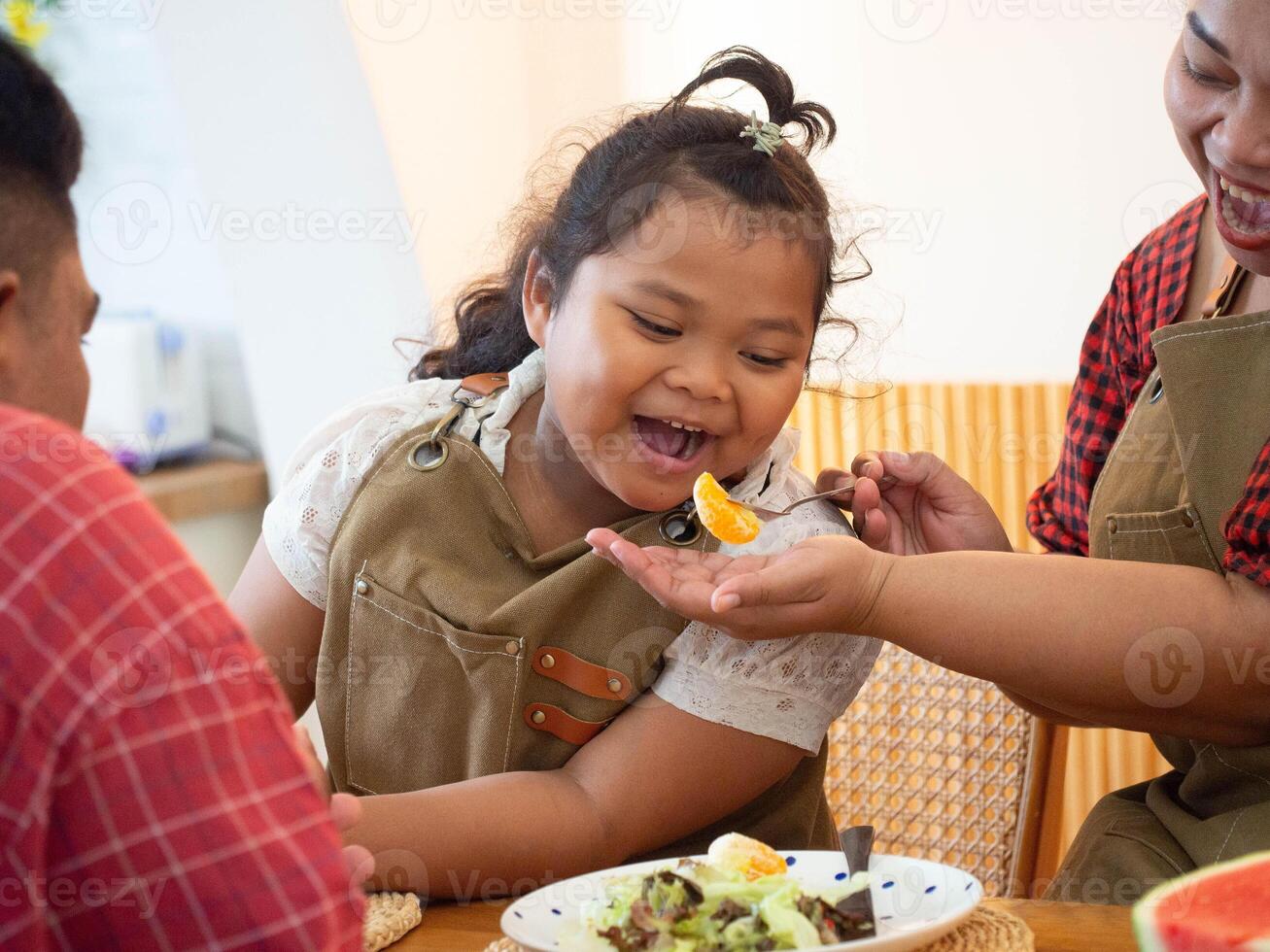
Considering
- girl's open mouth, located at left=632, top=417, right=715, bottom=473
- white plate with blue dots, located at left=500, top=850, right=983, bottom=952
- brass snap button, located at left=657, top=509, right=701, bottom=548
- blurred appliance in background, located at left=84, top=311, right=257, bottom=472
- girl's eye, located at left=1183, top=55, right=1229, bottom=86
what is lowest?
blurred appliance in background, located at left=84, top=311, right=257, bottom=472

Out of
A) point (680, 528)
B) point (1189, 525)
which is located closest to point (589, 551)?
point (680, 528)

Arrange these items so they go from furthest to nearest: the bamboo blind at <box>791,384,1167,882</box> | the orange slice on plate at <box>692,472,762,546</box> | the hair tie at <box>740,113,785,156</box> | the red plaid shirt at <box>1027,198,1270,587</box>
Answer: the bamboo blind at <box>791,384,1167,882</box> < the red plaid shirt at <box>1027,198,1270,587</box> < the hair tie at <box>740,113,785,156</box> < the orange slice on plate at <box>692,472,762,546</box>

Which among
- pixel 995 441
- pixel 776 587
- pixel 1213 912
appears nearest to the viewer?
pixel 1213 912

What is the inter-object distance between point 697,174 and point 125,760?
0.86 meters

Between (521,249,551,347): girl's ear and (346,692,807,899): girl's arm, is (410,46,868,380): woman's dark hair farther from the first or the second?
(346,692,807,899): girl's arm

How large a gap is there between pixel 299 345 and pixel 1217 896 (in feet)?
7.46

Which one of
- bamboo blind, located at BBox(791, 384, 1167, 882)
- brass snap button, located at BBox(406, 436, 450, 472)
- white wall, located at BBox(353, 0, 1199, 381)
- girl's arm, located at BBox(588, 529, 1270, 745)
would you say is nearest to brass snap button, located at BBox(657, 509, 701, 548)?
girl's arm, located at BBox(588, 529, 1270, 745)

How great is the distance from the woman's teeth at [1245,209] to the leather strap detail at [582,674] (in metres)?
0.68

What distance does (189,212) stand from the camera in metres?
2.58

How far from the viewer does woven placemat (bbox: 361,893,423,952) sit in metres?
0.91

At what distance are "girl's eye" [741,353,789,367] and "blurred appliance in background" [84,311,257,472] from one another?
1.59m

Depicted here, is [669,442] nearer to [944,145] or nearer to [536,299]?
[536,299]

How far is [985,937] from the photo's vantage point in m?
0.84

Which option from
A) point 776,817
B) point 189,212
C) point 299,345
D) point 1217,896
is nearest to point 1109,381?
point 776,817
